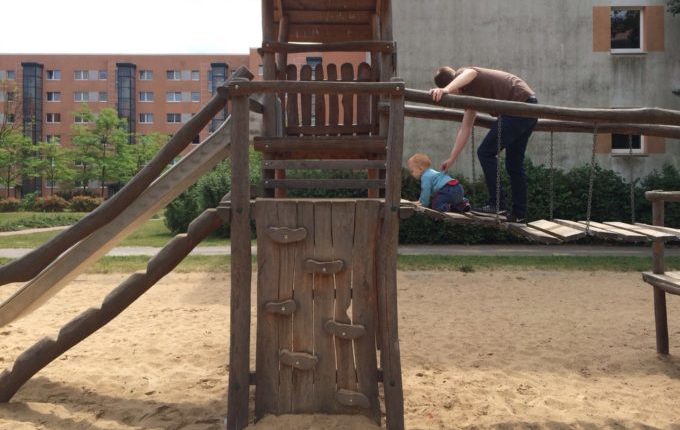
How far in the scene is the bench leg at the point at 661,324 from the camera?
547cm

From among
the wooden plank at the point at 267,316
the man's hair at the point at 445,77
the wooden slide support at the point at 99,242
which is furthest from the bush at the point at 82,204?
the wooden plank at the point at 267,316

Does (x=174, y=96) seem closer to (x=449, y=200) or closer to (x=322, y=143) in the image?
(x=322, y=143)

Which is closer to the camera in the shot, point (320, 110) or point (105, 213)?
point (105, 213)

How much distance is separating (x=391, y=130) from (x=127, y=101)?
58.1 meters

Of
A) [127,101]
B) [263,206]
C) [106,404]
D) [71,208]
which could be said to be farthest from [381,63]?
[127,101]

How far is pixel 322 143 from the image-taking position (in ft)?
15.5

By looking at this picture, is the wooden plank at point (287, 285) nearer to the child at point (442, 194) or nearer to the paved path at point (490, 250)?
the child at point (442, 194)

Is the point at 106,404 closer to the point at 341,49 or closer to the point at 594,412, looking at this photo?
the point at 594,412

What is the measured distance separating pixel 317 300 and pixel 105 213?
159 centimetres

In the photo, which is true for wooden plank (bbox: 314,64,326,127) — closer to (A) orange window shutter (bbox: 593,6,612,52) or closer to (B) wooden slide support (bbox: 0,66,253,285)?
(B) wooden slide support (bbox: 0,66,253,285)

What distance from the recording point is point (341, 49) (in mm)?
5789

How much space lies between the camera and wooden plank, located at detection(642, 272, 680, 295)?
4632 millimetres

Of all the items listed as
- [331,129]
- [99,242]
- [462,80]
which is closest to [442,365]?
[331,129]

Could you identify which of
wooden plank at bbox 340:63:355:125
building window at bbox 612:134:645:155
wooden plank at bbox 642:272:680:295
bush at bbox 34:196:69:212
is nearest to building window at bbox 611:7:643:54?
building window at bbox 612:134:645:155
